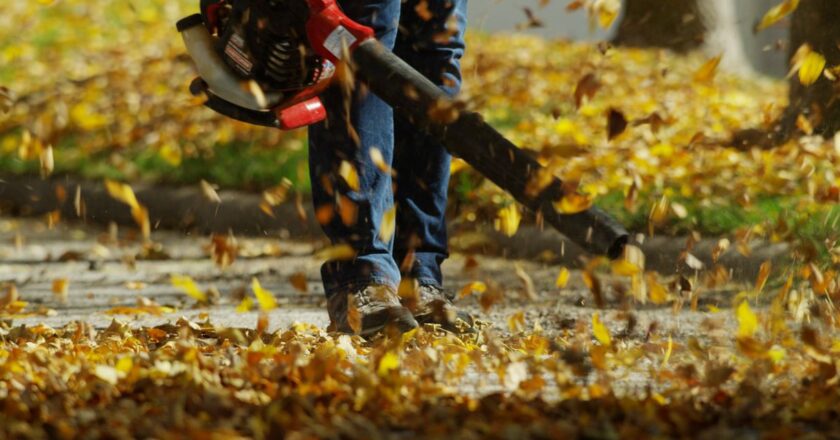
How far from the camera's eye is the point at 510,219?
4.58 m

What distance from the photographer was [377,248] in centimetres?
332

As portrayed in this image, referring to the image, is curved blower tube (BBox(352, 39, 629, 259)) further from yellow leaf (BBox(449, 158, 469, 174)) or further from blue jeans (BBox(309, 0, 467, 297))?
yellow leaf (BBox(449, 158, 469, 174))

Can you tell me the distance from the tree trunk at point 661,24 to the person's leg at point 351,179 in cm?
715

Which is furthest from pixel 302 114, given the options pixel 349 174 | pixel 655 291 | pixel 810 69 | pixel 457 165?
pixel 457 165

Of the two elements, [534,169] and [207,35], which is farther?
[207,35]

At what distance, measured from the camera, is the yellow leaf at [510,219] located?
179 inches

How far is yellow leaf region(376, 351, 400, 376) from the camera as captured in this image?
264cm

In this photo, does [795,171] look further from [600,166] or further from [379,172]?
[379,172]

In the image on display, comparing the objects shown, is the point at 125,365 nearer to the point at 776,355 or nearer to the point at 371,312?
the point at 371,312

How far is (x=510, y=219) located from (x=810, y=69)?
116 centimetres

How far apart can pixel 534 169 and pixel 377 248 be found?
2.33 feet

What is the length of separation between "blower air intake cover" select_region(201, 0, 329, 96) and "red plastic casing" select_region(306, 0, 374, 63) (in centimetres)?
4

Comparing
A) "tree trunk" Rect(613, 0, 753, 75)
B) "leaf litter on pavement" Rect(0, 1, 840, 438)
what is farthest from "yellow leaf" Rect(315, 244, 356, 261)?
"tree trunk" Rect(613, 0, 753, 75)

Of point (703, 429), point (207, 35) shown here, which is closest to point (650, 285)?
point (703, 429)
